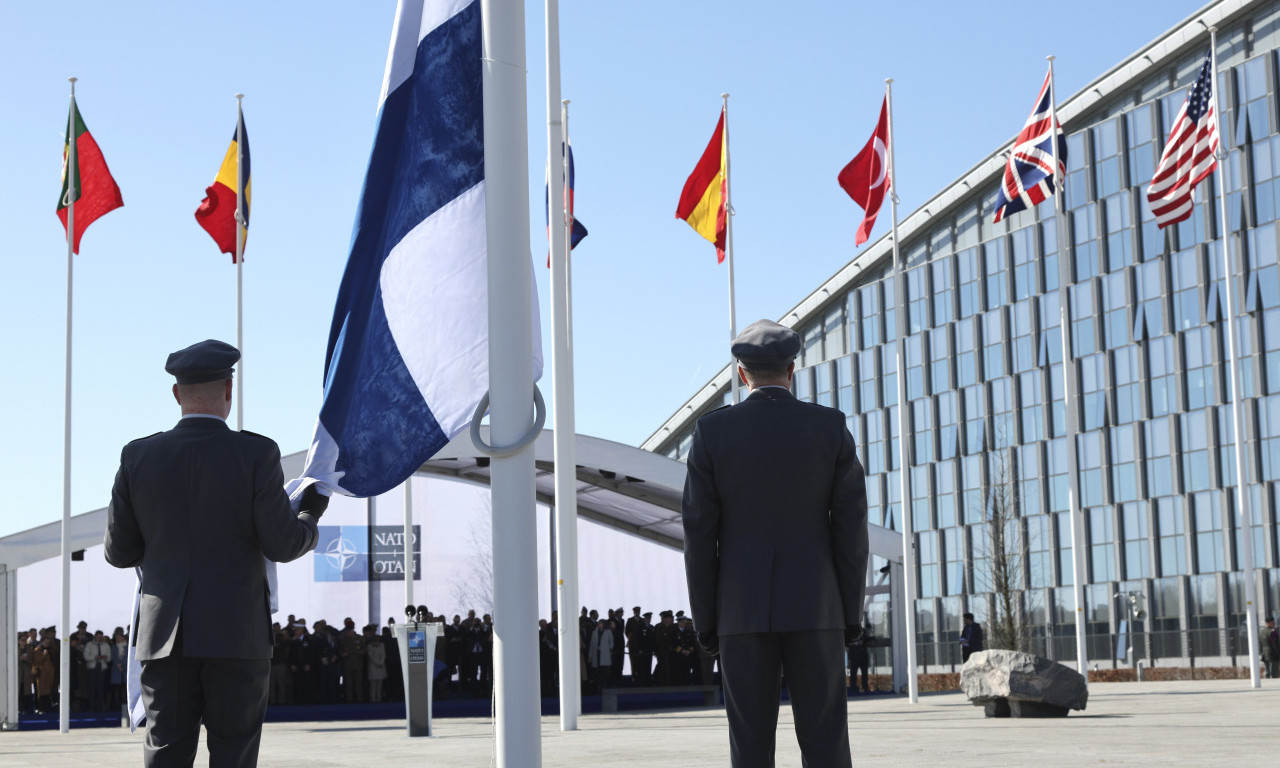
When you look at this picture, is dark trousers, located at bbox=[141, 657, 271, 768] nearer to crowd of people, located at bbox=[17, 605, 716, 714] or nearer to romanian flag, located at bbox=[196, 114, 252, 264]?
romanian flag, located at bbox=[196, 114, 252, 264]

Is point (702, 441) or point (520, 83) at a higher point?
point (520, 83)

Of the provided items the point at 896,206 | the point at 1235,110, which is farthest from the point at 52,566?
the point at 1235,110

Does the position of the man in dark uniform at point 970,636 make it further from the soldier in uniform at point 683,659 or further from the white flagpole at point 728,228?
the white flagpole at point 728,228

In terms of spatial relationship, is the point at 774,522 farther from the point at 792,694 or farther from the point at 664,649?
the point at 664,649

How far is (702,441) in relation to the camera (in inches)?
213

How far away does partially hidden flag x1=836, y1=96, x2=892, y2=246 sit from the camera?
24.0 m

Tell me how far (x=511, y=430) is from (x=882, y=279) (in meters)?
68.9

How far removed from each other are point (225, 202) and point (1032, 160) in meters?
12.8

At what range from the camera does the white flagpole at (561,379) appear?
17438 millimetres

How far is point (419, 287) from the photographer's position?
559cm

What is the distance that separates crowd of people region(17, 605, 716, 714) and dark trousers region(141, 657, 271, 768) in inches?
897

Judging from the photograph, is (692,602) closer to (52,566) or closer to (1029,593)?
(52,566)

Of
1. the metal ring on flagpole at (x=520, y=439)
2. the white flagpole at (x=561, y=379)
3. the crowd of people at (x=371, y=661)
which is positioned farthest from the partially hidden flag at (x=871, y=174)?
the metal ring on flagpole at (x=520, y=439)

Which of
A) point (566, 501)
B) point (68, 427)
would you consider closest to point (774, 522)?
point (566, 501)
